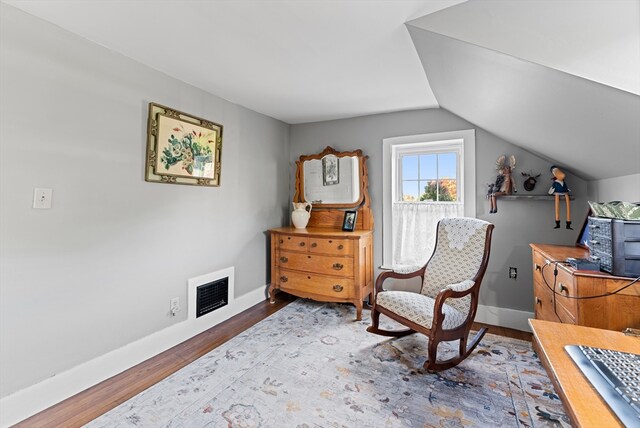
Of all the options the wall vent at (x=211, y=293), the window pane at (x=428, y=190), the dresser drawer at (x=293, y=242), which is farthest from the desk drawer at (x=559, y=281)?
the wall vent at (x=211, y=293)

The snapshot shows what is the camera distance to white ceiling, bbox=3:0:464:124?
159 cm

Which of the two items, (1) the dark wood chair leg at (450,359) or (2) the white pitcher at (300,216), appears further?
(2) the white pitcher at (300,216)

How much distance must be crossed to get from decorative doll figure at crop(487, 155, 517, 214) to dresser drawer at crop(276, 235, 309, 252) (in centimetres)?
193

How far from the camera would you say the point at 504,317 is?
2.92 meters

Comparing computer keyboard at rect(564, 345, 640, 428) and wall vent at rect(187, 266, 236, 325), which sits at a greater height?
computer keyboard at rect(564, 345, 640, 428)

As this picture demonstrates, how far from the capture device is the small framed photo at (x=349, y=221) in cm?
342

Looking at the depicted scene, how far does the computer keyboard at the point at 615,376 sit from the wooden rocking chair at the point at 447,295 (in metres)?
1.11

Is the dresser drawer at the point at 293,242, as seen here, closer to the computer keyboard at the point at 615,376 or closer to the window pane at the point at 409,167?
the window pane at the point at 409,167

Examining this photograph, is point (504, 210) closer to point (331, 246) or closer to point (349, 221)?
point (349, 221)

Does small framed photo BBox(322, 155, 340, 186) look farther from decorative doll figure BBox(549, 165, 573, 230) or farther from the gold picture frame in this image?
decorative doll figure BBox(549, 165, 573, 230)

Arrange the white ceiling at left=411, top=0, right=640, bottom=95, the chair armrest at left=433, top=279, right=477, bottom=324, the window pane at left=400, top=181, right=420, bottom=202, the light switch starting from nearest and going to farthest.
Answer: the white ceiling at left=411, top=0, right=640, bottom=95 → the light switch → the chair armrest at left=433, top=279, right=477, bottom=324 → the window pane at left=400, top=181, right=420, bottom=202

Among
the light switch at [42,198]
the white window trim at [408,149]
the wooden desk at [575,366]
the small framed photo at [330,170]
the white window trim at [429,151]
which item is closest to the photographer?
the wooden desk at [575,366]

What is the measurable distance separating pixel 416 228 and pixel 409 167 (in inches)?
28.0

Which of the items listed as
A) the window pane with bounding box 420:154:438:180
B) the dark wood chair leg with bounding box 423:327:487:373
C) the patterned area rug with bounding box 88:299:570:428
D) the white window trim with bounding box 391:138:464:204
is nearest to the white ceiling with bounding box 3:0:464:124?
the white window trim with bounding box 391:138:464:204
